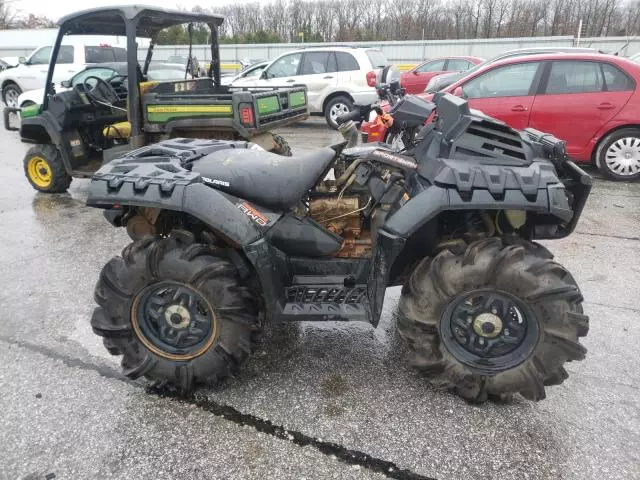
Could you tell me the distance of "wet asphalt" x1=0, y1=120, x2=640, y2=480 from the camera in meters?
2.39

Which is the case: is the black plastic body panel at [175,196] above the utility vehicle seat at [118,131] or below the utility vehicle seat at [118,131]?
above

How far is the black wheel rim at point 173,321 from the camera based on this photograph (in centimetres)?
281

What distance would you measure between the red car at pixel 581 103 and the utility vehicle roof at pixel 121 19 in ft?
12.8

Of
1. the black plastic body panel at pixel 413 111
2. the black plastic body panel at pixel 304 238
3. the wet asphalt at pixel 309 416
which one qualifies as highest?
the black plastic body panel at pixel 413 111

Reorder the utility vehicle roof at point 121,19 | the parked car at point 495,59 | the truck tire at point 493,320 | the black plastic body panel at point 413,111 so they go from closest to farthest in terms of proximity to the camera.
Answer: the truck tire at point 493,320, the black plastic body panel at point 413,111, the utility vehicle roof at point 121,19, the parked car at point 495,59

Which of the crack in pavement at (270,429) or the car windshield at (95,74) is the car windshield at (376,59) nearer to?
the car windshield at (95,74)

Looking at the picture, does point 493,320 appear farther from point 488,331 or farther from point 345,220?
point 345,220

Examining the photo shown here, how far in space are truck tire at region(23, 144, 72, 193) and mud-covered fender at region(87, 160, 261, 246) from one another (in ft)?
15.8

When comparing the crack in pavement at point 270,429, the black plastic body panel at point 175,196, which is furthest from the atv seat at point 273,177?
the crack in pavement at point 270,429

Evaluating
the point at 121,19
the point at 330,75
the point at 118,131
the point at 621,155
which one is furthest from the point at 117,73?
the point at 621,155

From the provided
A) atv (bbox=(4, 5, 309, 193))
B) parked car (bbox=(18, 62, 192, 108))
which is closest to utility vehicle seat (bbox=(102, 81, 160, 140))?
atv (bbox=(4, 5, 309, 193))

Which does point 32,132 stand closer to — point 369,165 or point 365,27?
point 369,165

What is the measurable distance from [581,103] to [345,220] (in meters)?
5.62

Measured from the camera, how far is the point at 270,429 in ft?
8.63
